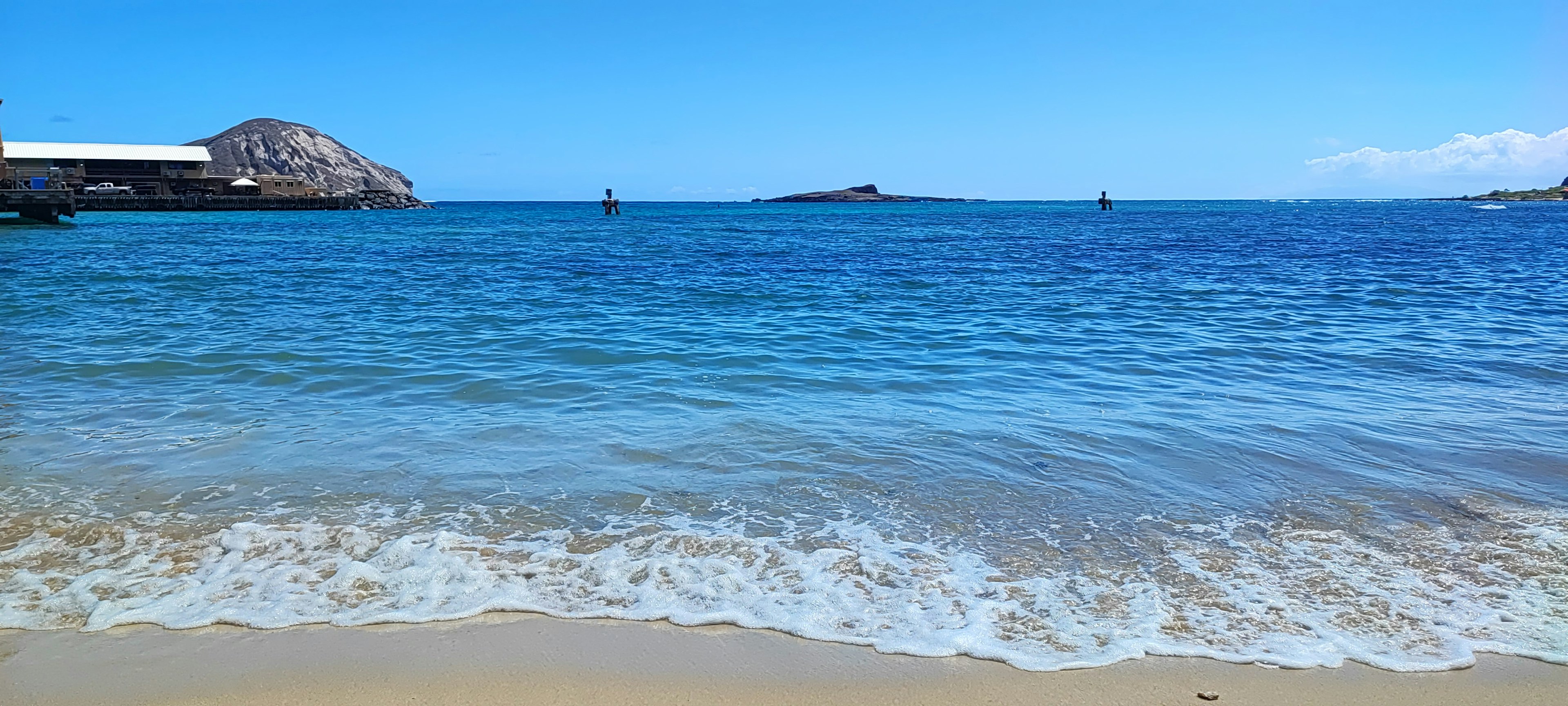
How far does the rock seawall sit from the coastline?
96759 mm

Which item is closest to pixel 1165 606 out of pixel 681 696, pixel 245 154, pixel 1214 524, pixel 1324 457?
pixel 1214 524

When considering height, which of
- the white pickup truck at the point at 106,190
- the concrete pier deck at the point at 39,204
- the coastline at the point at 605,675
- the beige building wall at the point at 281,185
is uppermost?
the beige building wall at the point at 281,185

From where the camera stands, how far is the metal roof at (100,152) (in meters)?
81.1

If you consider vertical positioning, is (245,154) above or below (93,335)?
above

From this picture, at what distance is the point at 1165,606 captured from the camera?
380 centimetres

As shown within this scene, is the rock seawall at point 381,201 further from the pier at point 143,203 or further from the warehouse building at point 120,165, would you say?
the warehouse building at point 120,165

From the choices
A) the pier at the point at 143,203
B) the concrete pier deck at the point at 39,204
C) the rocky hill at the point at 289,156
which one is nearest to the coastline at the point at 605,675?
the concrete pier deck at the point at 39,204

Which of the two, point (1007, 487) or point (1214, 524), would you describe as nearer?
point (1214, 524)

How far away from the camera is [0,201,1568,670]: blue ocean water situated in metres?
3.80

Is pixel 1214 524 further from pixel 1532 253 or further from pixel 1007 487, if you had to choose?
pixel 1532 253

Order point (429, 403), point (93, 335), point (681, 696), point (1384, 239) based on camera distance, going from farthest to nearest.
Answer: point (1384, 239) → point (93, 335) → point (429, 403) → point (681, 696)

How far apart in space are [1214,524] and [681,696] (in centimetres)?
302

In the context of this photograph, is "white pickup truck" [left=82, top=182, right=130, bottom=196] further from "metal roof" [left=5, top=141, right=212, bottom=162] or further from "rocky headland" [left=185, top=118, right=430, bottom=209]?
"rocky headland" [left=185, top=118, right=430, bottom=209]

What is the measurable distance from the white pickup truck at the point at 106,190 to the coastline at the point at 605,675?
8455cm
